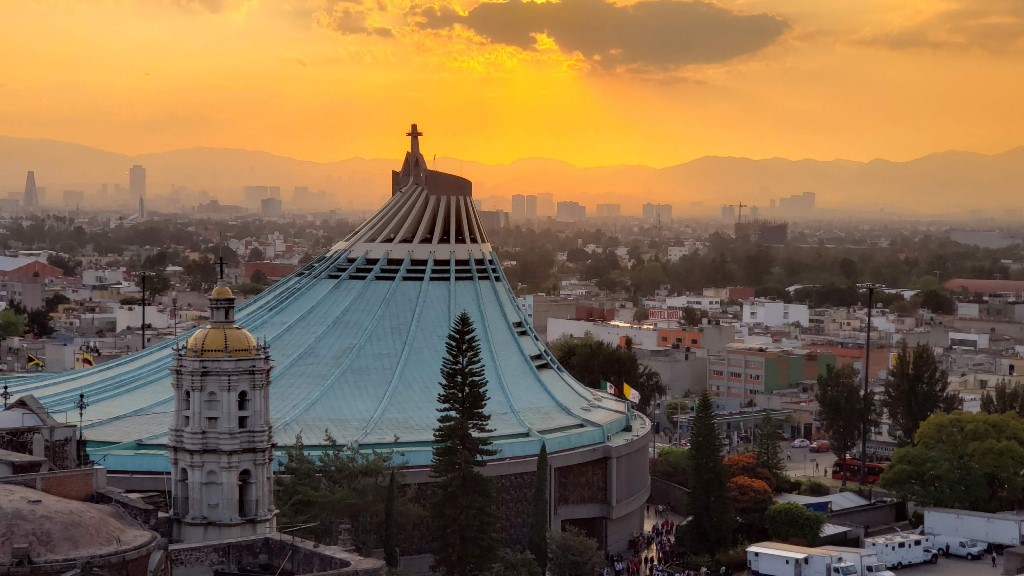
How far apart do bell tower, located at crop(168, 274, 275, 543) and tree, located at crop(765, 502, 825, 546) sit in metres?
16.9

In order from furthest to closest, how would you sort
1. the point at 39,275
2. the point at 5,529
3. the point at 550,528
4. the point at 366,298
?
1. the point at 39,275
2. the point at 366,298
3. the point at 550,528
4. the point at 5,529

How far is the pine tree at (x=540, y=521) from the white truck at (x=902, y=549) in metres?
9.00

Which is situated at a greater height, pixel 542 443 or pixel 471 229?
pixel 471 229

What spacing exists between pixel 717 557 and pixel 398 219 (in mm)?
14955

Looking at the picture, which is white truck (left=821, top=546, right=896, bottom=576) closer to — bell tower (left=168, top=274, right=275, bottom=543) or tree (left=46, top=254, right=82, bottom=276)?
bell tower (left=168, top=274, right=275, bottom=543)

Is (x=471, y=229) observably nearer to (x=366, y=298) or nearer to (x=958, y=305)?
(x=366, y=298)

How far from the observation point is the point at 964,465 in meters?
44.6

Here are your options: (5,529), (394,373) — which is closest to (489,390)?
(394,373)

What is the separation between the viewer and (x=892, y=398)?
55.8 meters

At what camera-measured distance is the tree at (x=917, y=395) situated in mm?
54688

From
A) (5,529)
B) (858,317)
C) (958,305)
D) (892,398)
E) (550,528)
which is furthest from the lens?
(958,305)

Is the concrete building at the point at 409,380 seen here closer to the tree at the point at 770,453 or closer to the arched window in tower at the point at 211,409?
the tree at the point at 770,453

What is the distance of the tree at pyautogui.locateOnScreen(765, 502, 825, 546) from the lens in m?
40.0

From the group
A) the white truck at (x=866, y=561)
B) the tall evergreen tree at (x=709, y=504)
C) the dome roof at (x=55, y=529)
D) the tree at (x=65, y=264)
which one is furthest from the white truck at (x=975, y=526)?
the tree at (x=65, y=264)
